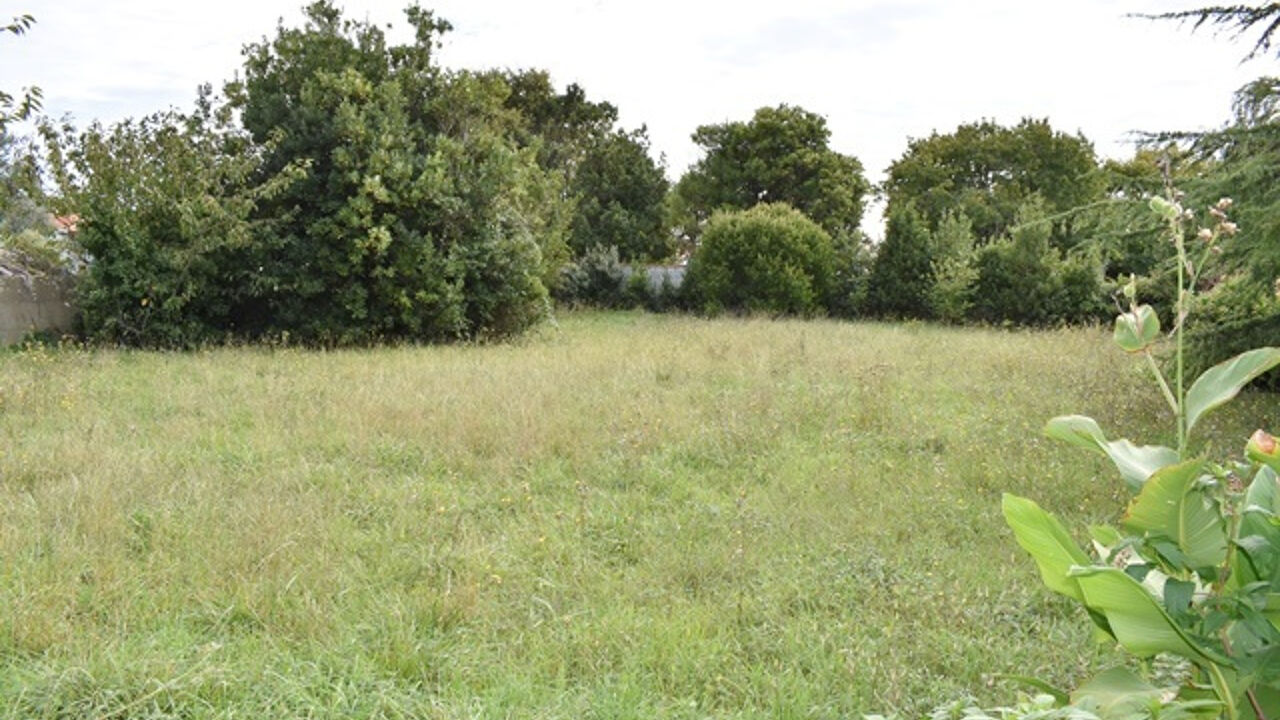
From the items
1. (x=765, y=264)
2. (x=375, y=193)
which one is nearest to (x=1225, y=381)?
(x=375, y=193)

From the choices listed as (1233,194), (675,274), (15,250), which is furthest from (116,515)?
(675,274)

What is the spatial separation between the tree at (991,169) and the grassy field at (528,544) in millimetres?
24061

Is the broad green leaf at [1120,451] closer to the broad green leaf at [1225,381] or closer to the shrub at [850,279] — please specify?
the broad green leaf at [1225,381]

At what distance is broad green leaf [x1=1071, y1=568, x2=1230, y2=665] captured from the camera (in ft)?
4.13

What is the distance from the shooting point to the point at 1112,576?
4.14 ft

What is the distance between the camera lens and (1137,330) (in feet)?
4.82

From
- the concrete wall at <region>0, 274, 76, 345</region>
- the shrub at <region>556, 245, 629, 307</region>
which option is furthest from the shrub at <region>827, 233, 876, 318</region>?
Result: the concrete wall at <region>0, 274, 76, 345</region>

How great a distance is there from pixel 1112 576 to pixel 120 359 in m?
11.3

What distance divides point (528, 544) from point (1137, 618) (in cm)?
323

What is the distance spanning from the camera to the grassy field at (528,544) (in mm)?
2803

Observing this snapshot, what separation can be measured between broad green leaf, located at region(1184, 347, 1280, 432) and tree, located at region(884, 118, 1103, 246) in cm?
2953

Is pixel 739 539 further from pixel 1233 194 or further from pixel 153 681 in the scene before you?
pixel 1233 194

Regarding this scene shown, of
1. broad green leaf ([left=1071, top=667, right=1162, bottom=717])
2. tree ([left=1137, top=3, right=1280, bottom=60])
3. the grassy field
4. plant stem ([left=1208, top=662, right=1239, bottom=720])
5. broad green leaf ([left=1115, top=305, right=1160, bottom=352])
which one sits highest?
tree ([left=1137, top=3, right=1280, bottom=60])

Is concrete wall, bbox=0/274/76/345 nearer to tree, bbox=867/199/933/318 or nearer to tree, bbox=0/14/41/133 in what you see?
tree, bbox=0/14/41/133
